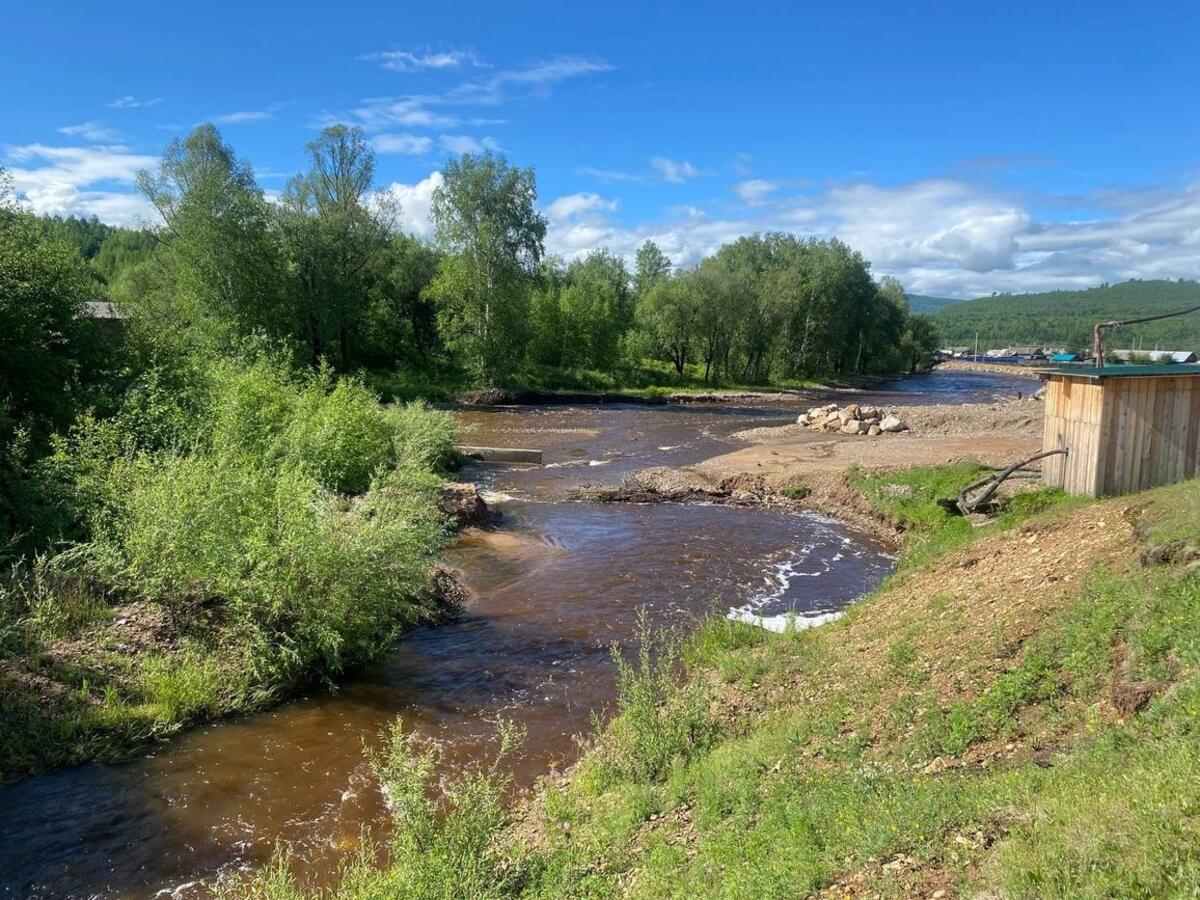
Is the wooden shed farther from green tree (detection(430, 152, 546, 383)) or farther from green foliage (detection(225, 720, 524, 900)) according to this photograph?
green tree (detection(430, 152, 546, 383))

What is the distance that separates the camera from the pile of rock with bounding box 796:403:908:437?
4009 cm

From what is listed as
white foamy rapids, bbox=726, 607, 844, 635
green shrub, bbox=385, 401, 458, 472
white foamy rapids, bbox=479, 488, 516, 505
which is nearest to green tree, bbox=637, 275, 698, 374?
green shrub, bbox=385, 401, 458, 472

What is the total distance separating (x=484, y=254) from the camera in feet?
185

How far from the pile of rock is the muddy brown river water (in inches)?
768

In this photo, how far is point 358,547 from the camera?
11.2 m

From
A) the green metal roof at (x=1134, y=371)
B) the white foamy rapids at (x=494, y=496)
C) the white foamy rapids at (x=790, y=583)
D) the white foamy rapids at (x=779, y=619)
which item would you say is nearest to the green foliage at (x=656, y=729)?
the white foamy rapids at (x=790, y=583)

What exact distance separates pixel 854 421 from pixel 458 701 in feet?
115

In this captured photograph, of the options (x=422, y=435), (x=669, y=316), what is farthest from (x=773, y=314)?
(x=422, y=435)

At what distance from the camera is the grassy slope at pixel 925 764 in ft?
15.8

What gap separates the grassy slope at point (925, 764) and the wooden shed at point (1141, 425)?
3.51m

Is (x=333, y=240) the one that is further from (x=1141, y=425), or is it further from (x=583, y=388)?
(x=1141, y=425)

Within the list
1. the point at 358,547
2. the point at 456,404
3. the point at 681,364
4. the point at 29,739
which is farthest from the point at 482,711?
the point at 681,364

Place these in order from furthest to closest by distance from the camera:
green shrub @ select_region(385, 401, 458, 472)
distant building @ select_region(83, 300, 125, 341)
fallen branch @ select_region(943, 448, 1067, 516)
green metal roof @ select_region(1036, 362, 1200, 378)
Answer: green shrub @ select_region(385, 401, 458, 472) < distant building @ select_region(83, 300, 125, 341) < fallen branch @ select_region(943, 448, 1067, 516) < green metal roof @ select_region(1036, 362, 1200, 378)

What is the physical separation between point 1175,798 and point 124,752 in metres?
10.6
